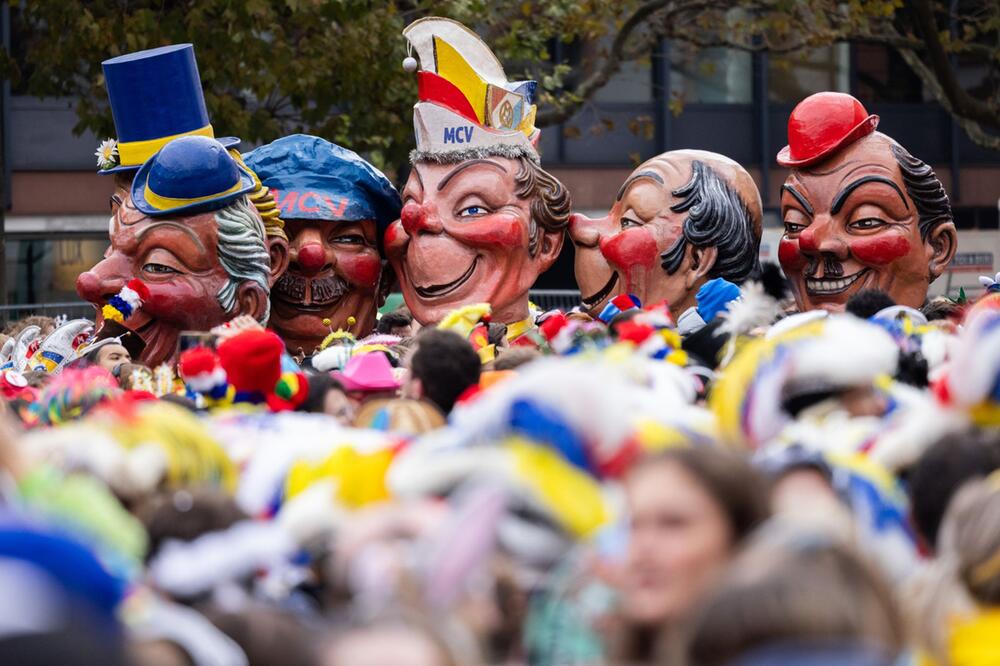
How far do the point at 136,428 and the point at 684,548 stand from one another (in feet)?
4.60

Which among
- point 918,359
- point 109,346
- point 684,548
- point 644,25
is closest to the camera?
point 684,548

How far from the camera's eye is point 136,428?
3.25 meters

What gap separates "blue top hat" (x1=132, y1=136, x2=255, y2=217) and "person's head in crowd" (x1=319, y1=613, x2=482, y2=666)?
509 centimetres

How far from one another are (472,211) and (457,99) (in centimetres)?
54

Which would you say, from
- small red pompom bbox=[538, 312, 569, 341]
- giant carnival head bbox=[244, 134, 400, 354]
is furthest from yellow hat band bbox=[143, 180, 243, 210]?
small red pompom bbox=[538, 312, 569, 341]

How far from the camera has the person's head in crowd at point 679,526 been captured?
7.47 ft

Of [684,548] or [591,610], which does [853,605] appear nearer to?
[684,548]

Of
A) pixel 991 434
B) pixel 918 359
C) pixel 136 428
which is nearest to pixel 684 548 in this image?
pixel 991 434

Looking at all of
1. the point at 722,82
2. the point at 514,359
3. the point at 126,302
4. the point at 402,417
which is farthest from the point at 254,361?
the point at 722,82

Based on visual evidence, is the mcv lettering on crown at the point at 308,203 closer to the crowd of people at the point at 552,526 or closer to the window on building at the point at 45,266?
the crowd of people at the point at 552,526

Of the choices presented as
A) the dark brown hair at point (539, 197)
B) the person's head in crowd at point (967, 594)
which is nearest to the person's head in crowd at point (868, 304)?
the dark brown hair at point (539, 197)

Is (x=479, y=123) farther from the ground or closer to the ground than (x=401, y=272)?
farther from the ground

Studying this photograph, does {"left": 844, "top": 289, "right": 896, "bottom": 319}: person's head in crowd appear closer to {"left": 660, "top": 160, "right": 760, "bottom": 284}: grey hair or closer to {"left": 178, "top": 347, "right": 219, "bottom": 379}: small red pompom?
{"left": 660, "top": 160, "right": 760, "bottom": 284}: grey hair

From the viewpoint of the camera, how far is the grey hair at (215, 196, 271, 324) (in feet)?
23.1
